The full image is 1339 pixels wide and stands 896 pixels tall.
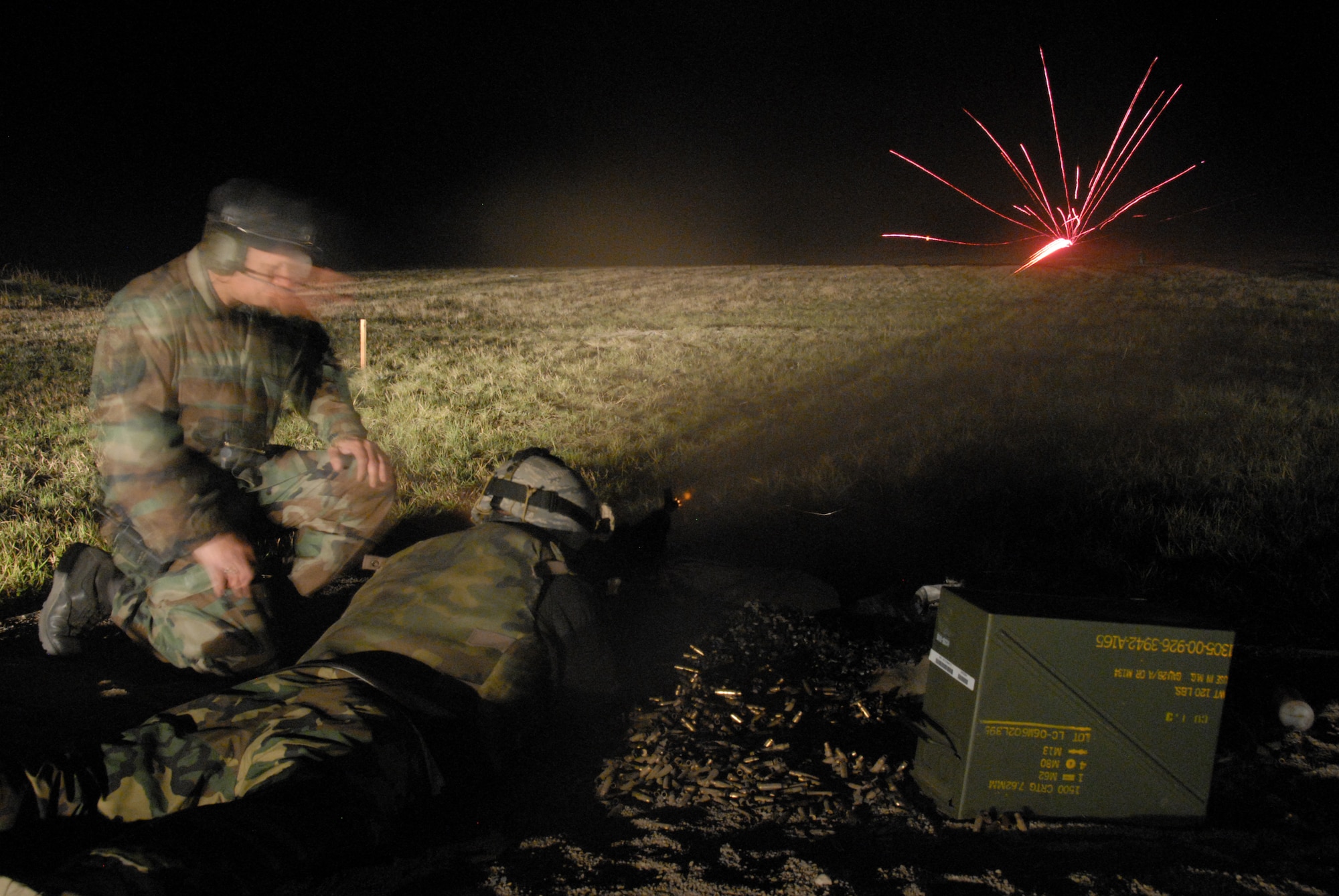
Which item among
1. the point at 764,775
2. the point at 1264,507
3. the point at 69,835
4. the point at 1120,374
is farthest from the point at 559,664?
the point at 1120,374

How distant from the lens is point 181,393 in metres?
3.09

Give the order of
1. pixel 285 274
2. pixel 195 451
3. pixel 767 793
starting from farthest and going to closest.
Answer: pixel 195 451 → pixel 285 274 → pixel 767 793

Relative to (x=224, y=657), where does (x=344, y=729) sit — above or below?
above

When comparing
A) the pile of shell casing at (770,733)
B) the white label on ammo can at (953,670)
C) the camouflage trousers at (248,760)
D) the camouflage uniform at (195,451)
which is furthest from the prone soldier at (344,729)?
the white label on ammo can at (953,670)

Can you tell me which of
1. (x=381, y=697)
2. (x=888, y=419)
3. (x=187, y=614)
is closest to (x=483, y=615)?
(x=381, y=697)

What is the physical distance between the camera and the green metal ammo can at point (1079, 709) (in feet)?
6.80

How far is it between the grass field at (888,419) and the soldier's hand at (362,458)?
1.35 metres

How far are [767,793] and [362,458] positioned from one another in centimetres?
226

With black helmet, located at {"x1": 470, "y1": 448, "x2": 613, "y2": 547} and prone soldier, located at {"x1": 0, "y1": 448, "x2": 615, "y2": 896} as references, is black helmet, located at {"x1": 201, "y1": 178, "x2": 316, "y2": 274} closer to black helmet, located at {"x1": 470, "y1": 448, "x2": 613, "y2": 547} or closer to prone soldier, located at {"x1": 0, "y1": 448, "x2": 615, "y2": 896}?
black helmet, located at {"x1": 470, "y1": 448, "x2": 613, "y2": 547}

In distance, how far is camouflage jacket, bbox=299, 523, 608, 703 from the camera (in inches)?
94.0

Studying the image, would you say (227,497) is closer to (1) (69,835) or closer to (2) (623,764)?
(1) (69,835)

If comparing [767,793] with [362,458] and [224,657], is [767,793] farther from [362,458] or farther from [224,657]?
[362,458]

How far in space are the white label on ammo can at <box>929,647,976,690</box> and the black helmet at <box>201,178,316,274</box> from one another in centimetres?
274

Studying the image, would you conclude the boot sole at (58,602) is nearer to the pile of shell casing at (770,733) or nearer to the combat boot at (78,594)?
the combat boot at (78,594)
